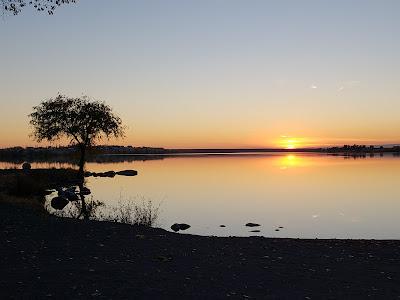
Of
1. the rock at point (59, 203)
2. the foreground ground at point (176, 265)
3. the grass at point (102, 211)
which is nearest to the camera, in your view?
the foreground ground at point (176, 265)

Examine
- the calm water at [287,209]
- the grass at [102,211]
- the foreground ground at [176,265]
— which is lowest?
the calm water at [287,209]

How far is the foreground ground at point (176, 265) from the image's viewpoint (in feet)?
33.8

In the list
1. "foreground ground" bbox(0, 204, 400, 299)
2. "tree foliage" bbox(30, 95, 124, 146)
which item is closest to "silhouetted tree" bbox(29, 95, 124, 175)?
"tree foliage" bbox(30, 95, 124, 146)

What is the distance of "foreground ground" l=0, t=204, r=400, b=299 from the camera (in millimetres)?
10297

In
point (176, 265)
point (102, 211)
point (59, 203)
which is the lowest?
point (102, 211)

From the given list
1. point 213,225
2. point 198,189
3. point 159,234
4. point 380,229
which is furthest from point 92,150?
point 159,234

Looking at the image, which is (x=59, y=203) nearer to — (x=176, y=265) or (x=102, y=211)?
(x=102, y=211)

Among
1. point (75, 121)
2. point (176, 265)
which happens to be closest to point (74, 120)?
point (75, 121)

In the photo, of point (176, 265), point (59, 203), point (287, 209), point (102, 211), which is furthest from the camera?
point (287, 209)

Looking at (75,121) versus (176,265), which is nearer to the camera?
(176,265)

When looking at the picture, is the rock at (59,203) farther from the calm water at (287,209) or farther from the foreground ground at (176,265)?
the foreground ground at (176,265)

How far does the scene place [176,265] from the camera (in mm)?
12562

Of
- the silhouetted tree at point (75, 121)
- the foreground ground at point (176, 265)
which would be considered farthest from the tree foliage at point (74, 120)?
the foreground ground at point (176, 265)

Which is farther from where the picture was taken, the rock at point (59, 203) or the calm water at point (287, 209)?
the rock at point (59, 203)
